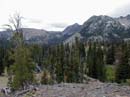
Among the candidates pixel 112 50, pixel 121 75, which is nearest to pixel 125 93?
pixel 121 75

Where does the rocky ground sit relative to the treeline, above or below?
above

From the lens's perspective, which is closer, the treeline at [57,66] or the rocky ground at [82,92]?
the rocky ground at [82,92]

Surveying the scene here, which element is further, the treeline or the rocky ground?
the treeline

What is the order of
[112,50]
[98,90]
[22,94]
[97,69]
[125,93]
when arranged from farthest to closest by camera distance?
1. [112,50]
2. [97,69]
3. [22,94]
4. [98,90]
5. [125,93]

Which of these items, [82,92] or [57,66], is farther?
[57,66]

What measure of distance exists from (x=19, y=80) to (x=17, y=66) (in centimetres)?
279

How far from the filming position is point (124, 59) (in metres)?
71.6

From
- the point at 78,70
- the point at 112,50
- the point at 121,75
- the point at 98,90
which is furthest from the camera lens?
the point at 112,50

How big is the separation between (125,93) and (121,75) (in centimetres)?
5351

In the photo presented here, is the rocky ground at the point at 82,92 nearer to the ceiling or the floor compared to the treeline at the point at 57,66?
nearer to the ceiling

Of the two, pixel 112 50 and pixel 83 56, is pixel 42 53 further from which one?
pixel 112 50

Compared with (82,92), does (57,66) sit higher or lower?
lower

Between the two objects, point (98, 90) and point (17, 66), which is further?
point (17, 66)

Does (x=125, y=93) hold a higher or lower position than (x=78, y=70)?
higher
